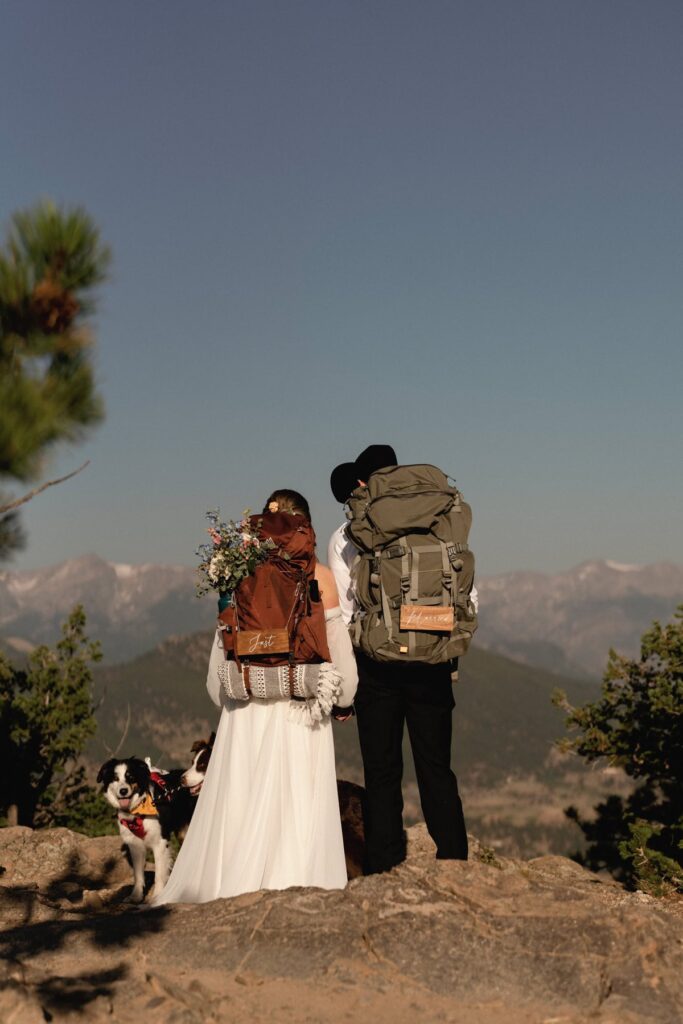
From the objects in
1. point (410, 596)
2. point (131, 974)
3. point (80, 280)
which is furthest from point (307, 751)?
point (80, 280)

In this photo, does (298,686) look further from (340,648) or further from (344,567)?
(344,567)

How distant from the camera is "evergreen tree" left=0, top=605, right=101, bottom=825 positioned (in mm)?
19078

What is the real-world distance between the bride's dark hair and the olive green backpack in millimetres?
393

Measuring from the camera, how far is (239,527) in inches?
256

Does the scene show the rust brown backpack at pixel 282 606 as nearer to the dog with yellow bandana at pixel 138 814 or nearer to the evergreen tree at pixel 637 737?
the dog with yellow bandana at pixel 138 814

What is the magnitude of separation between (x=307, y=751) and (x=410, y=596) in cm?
137

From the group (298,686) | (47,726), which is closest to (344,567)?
(298,686)

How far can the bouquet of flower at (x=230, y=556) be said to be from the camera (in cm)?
641

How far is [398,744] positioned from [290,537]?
1.62 meters

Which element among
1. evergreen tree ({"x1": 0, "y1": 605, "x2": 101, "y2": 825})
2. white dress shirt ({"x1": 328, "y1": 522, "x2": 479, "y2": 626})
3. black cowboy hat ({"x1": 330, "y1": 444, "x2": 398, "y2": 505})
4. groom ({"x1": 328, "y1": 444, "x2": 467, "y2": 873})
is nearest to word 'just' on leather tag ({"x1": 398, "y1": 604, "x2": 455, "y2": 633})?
groom ({"x1": 328, "y1": 444, "x2": 467, "y2": 873})

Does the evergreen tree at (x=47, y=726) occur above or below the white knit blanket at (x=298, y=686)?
below

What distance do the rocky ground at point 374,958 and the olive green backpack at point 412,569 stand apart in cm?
150

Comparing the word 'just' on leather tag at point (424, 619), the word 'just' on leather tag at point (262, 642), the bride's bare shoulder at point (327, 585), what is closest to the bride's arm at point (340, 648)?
the bride's bare shoulder at point (327, 585)

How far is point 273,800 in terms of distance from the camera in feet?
21.4
